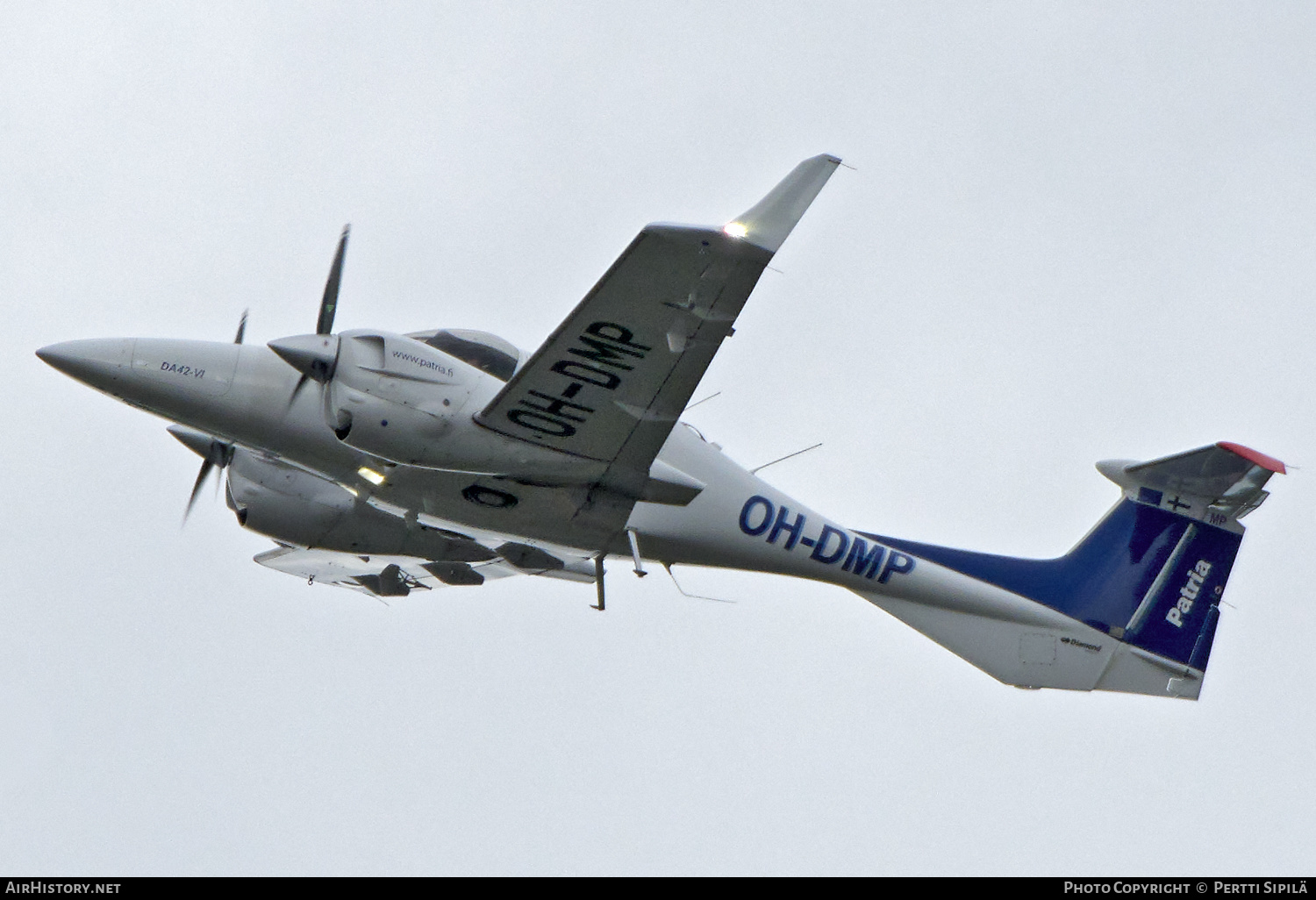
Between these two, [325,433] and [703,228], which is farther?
[325,433]

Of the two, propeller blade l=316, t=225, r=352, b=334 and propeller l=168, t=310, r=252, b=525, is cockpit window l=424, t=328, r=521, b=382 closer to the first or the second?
propeller blade l=316, t=225, r=352, b=334

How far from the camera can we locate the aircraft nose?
52.9ft

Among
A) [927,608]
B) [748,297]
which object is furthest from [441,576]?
[748,297]

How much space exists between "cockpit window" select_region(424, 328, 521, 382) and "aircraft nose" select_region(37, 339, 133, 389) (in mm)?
3625

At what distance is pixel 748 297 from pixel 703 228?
0.96 meters

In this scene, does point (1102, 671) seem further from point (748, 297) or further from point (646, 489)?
point (748, 297)

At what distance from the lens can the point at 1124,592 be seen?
811 inches

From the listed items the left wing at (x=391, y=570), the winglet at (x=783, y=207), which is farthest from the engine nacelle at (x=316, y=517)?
the winglet at (x=783, y=207)

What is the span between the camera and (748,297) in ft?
46.3

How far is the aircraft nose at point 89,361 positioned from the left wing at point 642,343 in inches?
173

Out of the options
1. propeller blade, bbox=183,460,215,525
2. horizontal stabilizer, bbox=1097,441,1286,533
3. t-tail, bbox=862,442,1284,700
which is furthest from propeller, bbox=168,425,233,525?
horizontal stabilizer, bbox=1097,441,1286,533

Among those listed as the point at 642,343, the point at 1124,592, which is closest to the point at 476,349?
the point at 642,343

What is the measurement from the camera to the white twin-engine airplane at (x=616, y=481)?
14844 millimetres

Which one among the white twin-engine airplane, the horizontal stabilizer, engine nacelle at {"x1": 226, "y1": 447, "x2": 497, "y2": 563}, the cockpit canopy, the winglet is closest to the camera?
the winglet
